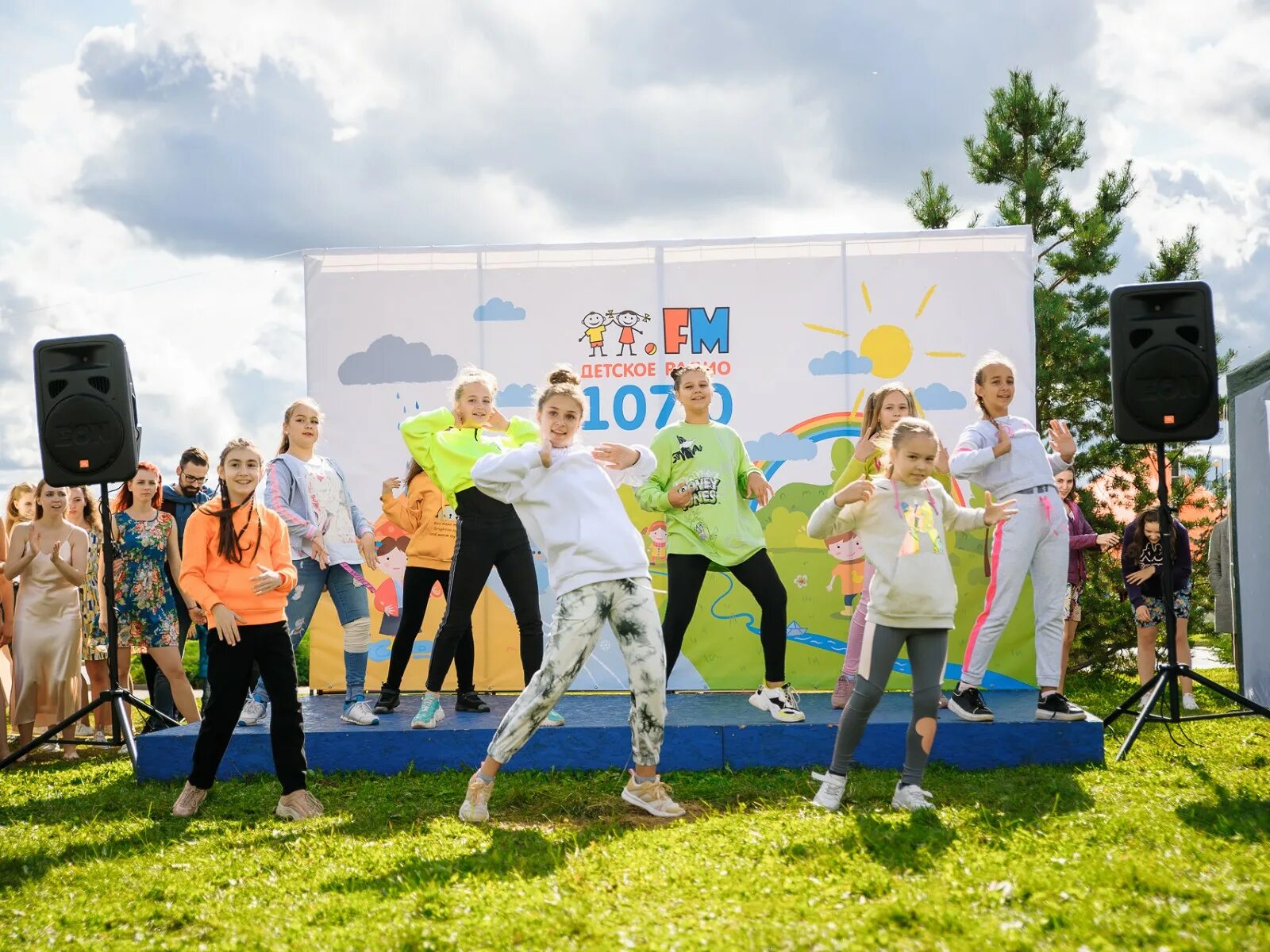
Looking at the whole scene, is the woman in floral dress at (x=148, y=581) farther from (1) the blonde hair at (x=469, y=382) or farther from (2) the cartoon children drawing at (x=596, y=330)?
(2) the cartoon children drawing at (x=596, y=330)

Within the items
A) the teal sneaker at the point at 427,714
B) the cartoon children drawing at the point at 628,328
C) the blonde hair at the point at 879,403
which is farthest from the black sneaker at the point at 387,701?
the blonde hair at the point at 879,403

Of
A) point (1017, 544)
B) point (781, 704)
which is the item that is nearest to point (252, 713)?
point (781, 704)

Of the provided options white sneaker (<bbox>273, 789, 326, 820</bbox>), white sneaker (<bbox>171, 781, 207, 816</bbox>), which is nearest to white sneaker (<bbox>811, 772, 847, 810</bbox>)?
white sneaker (<bbox>273, 789, 326, 820</bbox>)

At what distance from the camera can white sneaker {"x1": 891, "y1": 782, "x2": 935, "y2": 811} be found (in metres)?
3.97

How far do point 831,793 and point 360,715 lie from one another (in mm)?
2272

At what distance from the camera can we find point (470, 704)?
218 inches

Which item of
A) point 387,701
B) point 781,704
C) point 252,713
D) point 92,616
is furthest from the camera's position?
point 92,616

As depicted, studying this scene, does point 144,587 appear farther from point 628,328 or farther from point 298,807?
point 628,328

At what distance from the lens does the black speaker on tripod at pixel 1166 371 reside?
5.02 metres

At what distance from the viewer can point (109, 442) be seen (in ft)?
17.5

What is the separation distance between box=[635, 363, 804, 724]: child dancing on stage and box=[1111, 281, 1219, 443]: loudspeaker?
5.72 feet

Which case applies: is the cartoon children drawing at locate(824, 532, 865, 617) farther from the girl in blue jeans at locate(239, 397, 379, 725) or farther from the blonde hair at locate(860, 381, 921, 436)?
the girl in blue jeans at locate(239, 397, 379, 725)

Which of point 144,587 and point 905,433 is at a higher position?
point 905,433

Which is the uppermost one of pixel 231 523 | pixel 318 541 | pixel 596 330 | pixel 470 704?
pixel 596 330
